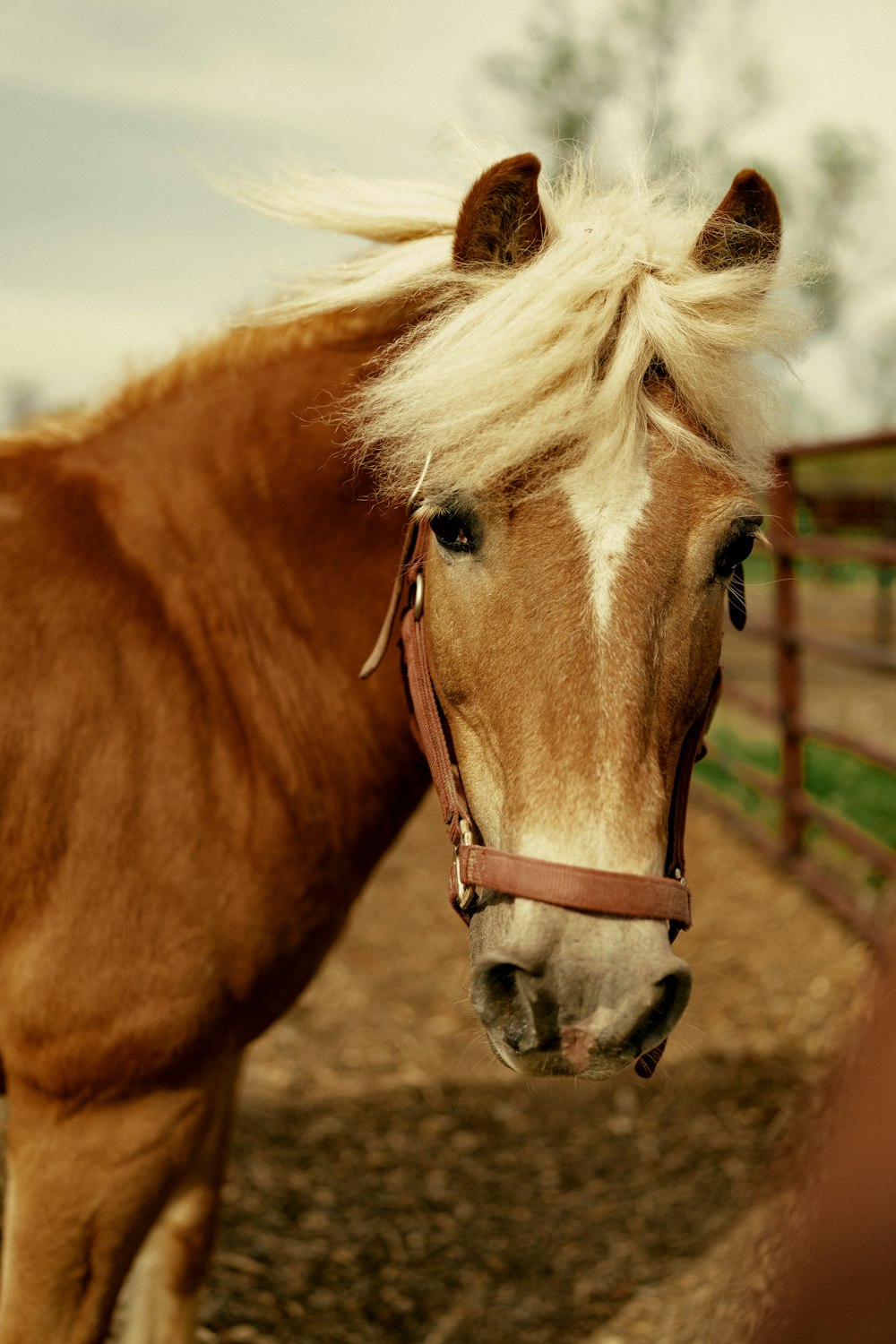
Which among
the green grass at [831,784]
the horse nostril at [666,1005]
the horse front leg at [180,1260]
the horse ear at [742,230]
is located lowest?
the green grass at [831,784]

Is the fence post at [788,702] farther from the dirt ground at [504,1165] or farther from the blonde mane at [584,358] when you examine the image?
the blonde mane at [584,358]

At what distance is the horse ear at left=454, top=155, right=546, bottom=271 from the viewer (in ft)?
4.97

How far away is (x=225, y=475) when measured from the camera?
6.46ft

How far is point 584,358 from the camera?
1.48 metres

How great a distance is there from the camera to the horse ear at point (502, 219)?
59.6 inches

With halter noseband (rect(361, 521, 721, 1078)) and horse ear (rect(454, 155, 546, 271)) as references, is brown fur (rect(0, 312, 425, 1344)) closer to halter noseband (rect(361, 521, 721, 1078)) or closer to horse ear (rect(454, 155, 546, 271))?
halter noseband (rect(361, 521, 721, 1078))

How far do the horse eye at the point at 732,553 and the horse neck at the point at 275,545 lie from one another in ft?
2.14

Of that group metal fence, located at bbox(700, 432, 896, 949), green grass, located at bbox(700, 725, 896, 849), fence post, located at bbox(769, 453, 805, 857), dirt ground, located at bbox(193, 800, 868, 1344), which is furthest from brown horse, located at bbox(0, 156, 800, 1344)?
green grass, located at bbox(700, 725, 896, 849)

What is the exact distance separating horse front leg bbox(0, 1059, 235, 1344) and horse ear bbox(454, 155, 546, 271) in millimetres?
1518

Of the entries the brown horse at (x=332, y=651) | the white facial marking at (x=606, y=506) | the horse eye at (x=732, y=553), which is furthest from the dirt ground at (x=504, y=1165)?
the white facial marking at (x=606, y=506)

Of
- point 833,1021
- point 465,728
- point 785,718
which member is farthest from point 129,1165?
point 785,718

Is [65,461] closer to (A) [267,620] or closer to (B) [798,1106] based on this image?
(A) [267,620]

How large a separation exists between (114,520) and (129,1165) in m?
1.16

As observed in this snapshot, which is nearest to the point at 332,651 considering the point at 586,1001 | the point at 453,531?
the point at 453,531
